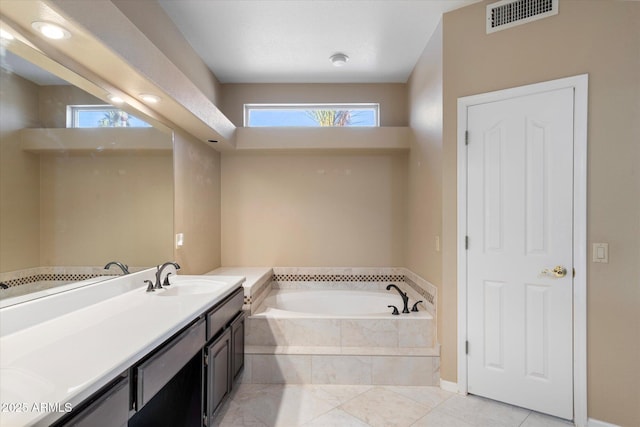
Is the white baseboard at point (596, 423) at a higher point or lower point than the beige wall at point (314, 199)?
lower

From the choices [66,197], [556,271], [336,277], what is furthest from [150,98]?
[556,271]

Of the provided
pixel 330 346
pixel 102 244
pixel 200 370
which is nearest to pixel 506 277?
pixel 330 346

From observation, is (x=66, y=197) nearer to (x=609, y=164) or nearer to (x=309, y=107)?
(x=309, y=107)

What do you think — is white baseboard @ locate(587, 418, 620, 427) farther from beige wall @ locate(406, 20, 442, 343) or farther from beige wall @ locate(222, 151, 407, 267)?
beige wall @ locate(222, 151, 407, 267)

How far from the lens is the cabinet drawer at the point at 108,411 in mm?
875

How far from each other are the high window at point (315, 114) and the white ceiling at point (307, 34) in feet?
1.07

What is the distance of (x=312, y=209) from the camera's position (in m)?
3.53

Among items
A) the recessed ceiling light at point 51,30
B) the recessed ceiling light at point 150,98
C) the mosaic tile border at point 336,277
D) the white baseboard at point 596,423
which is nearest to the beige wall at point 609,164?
the white baseboard at point 596,423

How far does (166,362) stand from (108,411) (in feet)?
1.09

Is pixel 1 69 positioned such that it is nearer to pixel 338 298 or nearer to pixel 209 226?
pixel 209 226

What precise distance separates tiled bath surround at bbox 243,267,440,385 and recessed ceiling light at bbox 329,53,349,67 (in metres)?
2.27

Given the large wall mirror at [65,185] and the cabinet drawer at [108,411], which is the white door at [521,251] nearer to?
the cabinet drawer at [108,411]

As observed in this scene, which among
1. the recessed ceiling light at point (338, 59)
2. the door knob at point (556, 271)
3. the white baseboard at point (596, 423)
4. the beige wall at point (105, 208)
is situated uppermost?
the recessed ceiling light at point (338, 59)

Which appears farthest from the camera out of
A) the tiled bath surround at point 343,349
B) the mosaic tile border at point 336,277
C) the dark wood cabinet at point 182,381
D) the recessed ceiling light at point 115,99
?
the mosaic tile border at point 336,277
